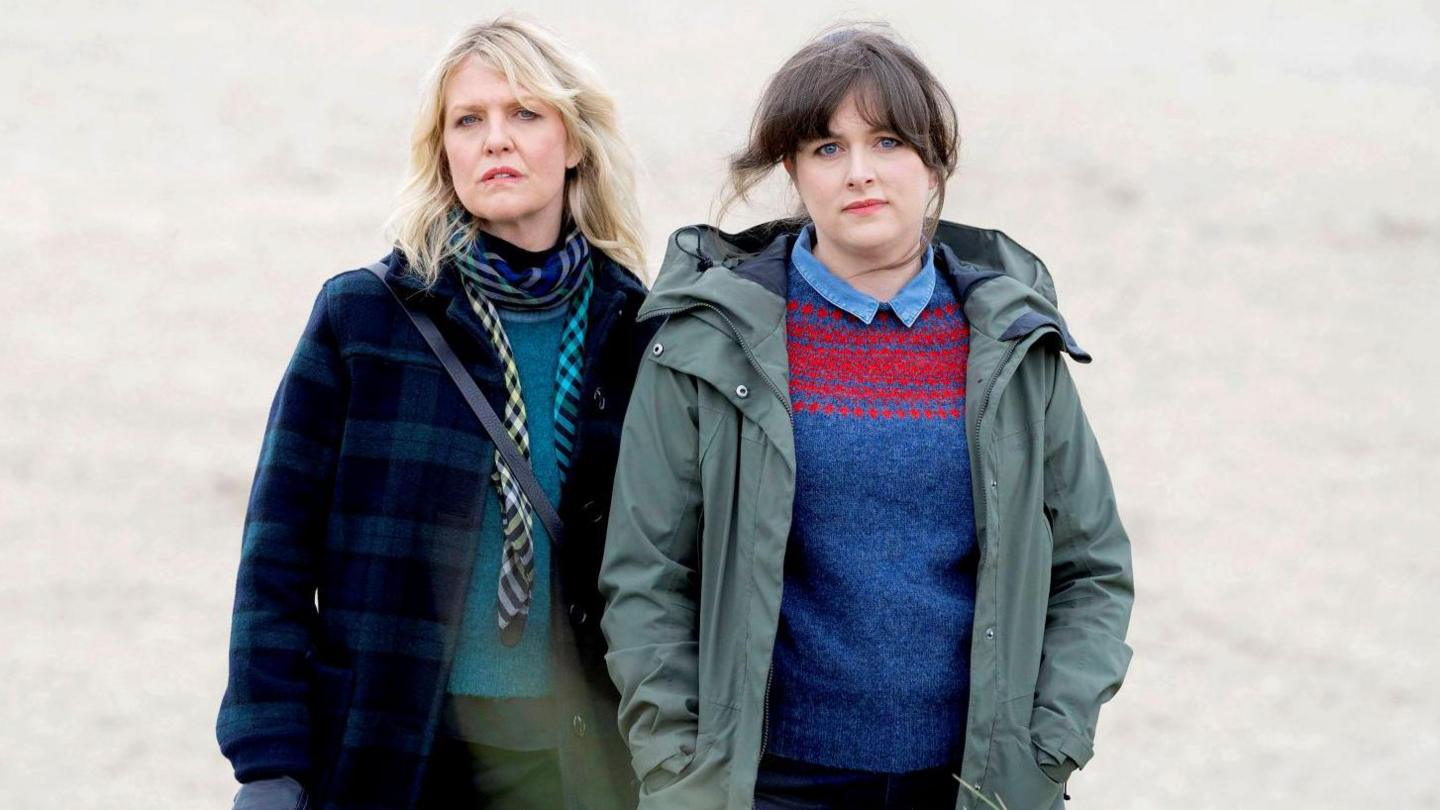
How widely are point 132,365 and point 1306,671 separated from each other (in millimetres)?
7286

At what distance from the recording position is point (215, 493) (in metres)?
9.67

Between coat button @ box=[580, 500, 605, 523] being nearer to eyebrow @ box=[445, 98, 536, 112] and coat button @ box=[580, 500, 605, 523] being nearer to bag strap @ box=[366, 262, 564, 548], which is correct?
bag strap @ box=[366, 262, 564, 548]

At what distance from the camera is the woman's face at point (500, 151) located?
2902 millimetres

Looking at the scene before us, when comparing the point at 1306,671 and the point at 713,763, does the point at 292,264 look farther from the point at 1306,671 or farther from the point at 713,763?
the point at 713,763

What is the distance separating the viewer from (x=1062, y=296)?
12.6m

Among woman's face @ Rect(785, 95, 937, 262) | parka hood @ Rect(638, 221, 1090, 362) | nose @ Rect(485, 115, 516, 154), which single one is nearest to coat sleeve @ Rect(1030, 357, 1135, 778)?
parka hood @ Rect(638, 221, 1090, 362)

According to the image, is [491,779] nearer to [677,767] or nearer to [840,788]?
[677,767]

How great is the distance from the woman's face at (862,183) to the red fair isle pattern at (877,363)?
0.13 meters

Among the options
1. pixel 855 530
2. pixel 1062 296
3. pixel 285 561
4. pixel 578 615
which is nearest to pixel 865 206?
pixel 855 530

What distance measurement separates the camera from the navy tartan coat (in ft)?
9.04

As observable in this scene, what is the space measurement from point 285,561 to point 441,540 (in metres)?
0.25

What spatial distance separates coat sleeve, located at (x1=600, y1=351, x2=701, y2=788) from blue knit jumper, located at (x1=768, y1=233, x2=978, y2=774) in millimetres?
148

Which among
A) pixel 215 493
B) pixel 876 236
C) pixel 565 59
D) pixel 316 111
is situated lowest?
pixel 215 493

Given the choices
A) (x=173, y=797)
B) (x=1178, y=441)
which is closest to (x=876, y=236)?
(x=173, y=797)
